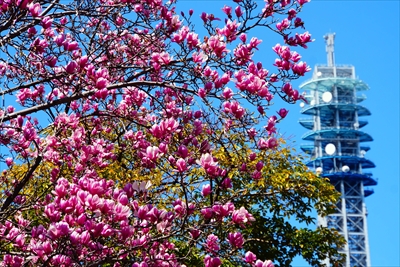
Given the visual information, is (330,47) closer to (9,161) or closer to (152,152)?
(9,161)

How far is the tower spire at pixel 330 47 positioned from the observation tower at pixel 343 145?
281 centimetres

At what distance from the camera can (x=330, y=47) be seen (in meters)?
Result: 84.9

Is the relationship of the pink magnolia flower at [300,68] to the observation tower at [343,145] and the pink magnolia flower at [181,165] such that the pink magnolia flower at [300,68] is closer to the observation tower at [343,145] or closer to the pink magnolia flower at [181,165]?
the pink magnolia flower at [181,165]

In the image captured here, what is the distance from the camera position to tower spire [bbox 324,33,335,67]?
83.5 meters

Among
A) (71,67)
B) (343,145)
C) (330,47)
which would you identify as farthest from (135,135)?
(330,47)

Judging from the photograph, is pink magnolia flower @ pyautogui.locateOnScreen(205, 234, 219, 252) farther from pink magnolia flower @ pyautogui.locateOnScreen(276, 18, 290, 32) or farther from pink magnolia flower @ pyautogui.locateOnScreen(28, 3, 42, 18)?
pink magnolia flower @ pyautogui.locateOnScreen(28, 3, 42, 18)

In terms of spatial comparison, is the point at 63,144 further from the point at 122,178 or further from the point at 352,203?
the point at 352,203

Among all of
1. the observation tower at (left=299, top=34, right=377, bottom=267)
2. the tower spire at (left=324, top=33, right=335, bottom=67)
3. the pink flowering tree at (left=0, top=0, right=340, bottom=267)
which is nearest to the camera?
the pink flowering tree at (left=0, top=0, right=340, bottom=267)

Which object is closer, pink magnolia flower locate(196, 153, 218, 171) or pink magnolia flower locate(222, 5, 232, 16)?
pink magnolia flower locate(196, 153, 218, 171)

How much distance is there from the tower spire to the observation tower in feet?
9.22

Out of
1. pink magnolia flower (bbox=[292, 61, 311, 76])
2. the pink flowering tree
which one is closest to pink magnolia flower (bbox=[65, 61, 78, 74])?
the pink flowering tree

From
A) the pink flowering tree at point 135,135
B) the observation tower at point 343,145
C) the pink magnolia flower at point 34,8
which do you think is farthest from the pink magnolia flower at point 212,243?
the observation tower at point 343,145

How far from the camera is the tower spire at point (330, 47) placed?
274 ft

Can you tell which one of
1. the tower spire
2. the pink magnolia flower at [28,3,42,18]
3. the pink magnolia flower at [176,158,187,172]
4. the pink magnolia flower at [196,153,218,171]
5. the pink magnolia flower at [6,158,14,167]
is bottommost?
the pink magnolia flower at [176,158,187,172]
